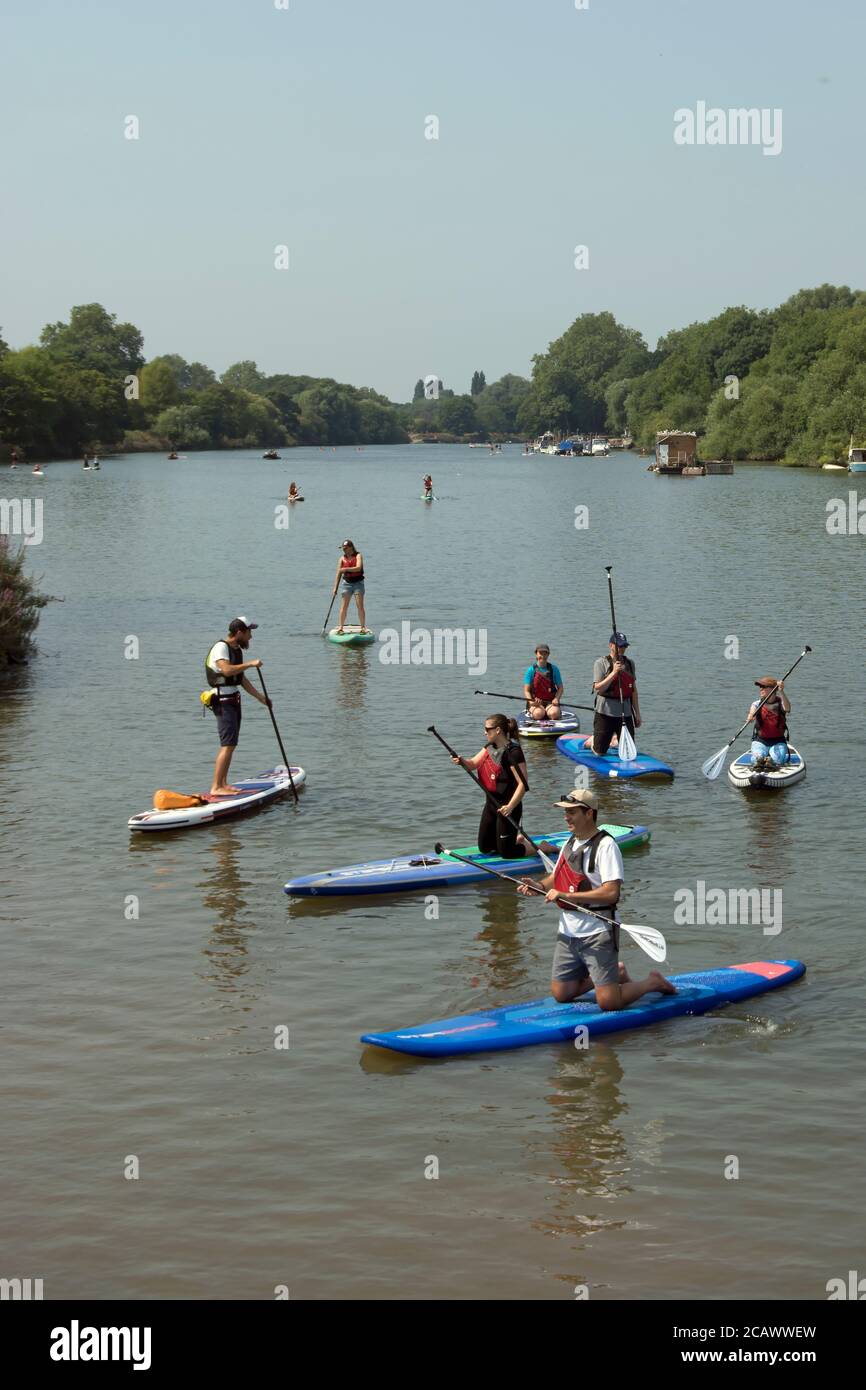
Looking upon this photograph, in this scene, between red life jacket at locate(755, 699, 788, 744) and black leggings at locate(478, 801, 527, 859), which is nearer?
black leggings at locate(478, 801, 527, 859)

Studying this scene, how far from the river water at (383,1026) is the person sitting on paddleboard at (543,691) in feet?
2.66

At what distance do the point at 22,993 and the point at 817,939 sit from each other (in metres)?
7.61

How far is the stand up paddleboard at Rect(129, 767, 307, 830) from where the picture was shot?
18.2m

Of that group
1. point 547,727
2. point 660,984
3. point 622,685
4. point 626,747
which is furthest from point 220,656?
point 660,984

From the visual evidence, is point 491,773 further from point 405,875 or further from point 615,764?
point 615,764

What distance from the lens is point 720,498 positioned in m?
89.8

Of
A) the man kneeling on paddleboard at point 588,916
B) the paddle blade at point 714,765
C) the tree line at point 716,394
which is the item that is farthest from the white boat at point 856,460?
the man kneeling on paddleboard at point 588,916

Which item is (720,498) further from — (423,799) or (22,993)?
(22,993)

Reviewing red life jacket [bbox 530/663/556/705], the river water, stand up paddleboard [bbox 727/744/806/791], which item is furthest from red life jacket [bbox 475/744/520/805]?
red life jacket [bbox 530/663/556/705]

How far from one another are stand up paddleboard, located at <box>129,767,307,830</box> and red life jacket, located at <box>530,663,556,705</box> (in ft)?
15.1

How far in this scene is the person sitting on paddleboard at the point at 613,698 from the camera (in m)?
20.5

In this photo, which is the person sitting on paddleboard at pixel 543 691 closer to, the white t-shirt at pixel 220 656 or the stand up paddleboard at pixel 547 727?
the stand up paddleboard at pixel 547 727

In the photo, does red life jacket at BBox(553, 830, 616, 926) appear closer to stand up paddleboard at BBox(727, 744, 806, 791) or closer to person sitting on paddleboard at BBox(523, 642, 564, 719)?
stand up paddleboard at BBox(727, 744, 806, 791)
